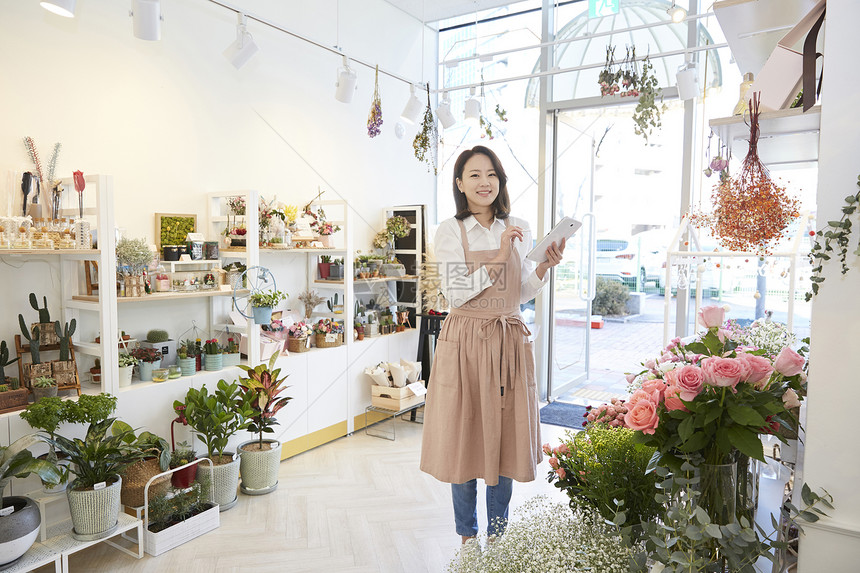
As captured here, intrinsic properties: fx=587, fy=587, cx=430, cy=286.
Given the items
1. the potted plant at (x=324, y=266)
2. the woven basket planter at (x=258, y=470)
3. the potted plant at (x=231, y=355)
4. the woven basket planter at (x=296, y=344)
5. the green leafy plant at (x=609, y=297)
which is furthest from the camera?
the green leafy plant at (x=609, y=297)

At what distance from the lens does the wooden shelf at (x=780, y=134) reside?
1319mm

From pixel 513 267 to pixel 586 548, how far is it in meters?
1.30

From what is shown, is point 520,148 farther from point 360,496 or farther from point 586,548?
point 586,548

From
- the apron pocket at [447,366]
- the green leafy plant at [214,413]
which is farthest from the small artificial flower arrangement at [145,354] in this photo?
the apron pocket at [447,366]

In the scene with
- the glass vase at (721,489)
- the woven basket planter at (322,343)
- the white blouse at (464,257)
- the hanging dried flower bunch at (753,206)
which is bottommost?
the woven basket planter at (322,343)

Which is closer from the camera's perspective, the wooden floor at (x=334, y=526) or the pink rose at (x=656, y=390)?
the pink rose at (x=656, y=390)

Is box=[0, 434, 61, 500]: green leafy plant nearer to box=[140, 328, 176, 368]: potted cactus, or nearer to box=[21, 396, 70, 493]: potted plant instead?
box=[21, 396, 70, 493]: potted plant

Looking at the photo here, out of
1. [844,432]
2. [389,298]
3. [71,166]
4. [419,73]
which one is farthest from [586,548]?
[419,73]

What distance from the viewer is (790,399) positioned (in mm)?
1201

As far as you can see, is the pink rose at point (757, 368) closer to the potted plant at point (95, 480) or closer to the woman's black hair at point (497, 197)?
the woman's black hair at point (497, 197)

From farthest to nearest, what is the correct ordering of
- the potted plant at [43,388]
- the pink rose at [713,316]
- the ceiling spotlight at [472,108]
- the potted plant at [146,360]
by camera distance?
the ceiling spotlight at [472,108] < the potted plant at [146,360] < the potted plant at [43,388] < the pink rose at [713,316]

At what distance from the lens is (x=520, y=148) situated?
5332mm

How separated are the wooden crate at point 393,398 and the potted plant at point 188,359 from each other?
4.67 ft

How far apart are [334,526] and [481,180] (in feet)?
6.26
